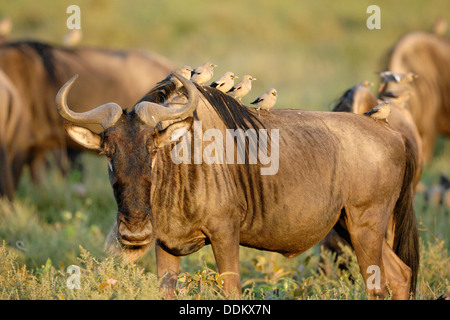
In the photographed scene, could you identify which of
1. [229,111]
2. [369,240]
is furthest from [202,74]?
[369,240]

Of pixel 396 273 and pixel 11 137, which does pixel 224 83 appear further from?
pixel 11 137

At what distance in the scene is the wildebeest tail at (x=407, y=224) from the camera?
5613mm

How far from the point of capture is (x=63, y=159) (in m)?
11.2

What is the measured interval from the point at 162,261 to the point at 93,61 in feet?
22.2

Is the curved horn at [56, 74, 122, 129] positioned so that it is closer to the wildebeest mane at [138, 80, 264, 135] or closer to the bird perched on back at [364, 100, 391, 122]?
the wildebeest mane at [138, 80, 264, 135]

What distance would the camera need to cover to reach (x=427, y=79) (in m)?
11.2

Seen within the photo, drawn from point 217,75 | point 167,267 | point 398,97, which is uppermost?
point 398,97

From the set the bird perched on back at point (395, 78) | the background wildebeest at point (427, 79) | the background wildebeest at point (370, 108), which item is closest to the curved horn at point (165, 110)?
the background wildebeest at point (370, 108)

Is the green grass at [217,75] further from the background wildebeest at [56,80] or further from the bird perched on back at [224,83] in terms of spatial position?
the bird perched on back at [224,83]

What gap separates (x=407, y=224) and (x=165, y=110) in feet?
7.46

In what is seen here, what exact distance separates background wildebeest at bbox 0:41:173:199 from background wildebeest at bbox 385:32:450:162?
12.0 feet

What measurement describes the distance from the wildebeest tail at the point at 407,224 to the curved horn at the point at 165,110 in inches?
77.5
